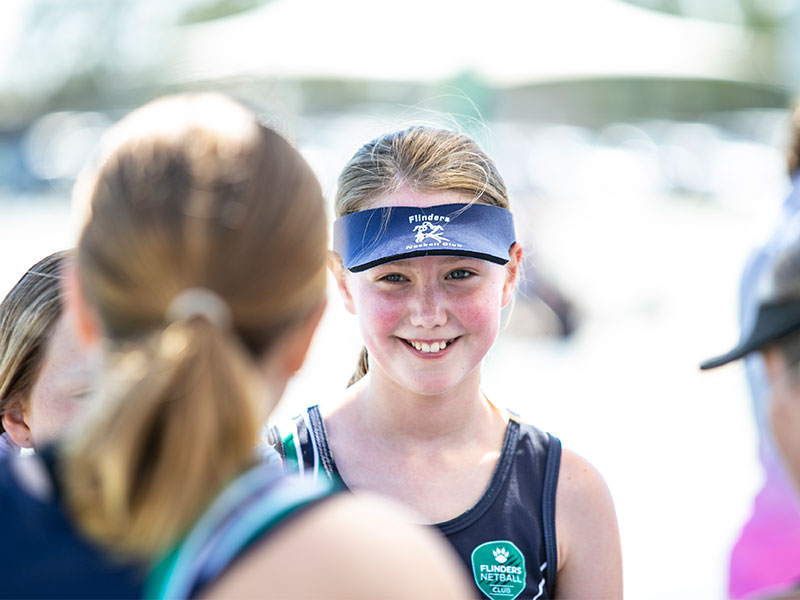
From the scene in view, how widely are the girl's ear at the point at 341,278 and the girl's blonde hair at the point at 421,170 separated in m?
0.13

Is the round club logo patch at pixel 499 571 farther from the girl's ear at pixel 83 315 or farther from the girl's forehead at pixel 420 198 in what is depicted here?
the girl's ear at pixel 83 315

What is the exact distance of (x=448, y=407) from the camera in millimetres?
2576

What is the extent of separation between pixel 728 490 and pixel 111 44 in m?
44.3

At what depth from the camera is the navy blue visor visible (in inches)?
95.3

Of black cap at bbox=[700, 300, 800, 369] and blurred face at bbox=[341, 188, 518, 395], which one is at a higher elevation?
blurred face at bbox=[341, 188, 518, 395]

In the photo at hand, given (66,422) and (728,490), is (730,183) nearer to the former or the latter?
(728,490)

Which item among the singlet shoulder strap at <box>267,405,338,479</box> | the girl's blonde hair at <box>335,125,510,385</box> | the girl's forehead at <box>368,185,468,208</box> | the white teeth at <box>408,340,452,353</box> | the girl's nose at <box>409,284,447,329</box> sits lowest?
the singlet shoulder strap at <box>267,405,338,479</box>

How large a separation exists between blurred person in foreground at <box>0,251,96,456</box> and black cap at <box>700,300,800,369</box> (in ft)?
5.06

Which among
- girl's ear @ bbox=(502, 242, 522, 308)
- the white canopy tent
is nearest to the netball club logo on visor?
girl's ear @ bbox=(502, 242, 522, 308)

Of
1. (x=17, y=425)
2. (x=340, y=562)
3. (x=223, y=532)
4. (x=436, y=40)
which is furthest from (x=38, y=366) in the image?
(x=436, y=40)

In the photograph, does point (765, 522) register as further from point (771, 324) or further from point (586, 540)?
point (771, 324)

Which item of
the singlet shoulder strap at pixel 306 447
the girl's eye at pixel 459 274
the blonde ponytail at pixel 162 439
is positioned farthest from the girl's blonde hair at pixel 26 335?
the blonde ponytail at pixel 162 439

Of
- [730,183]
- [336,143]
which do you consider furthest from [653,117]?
[336,143]

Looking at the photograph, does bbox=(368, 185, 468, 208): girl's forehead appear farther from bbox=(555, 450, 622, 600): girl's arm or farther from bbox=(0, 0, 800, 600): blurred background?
bbox=(555, 450, 622, 600): girl's arm
